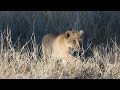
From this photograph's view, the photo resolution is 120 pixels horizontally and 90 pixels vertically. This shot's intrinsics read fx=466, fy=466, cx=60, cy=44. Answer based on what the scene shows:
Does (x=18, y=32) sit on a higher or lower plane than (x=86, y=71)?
higher

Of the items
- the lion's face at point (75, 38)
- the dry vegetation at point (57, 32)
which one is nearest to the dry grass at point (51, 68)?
the dry vegetation at point (57, 32)

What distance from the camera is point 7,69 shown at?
7.76 m

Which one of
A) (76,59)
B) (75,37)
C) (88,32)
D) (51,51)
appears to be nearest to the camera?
(76,59)

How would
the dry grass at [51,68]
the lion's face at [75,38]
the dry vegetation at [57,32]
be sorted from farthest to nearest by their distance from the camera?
the lion's face at [75,38], the dry vegetation at [57,32], the dry grass at [51,68]

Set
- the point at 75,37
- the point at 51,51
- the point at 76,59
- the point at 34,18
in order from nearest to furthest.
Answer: the point at 76,59, the point at 75,37, the point at 51,51, the point at 34,18

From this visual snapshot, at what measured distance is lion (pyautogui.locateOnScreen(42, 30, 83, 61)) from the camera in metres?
9.30

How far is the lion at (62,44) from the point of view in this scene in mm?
9305

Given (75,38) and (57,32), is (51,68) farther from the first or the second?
(57,32)

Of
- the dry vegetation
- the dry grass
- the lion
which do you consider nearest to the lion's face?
the lion

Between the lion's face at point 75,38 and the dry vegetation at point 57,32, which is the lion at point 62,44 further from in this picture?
the dry vegetation at point 57,32

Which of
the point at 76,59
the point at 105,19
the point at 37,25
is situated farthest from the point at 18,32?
the point at 76,59

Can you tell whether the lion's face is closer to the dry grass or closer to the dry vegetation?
the dry vegetation

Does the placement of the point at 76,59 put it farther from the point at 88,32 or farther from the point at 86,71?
the point at 88,32
